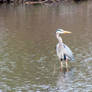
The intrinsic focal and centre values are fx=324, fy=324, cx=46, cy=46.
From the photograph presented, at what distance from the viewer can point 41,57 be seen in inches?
465

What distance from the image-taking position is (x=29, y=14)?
986 inches

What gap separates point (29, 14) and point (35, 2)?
28.6 feet

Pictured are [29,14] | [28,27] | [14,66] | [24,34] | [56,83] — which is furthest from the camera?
[29,14]

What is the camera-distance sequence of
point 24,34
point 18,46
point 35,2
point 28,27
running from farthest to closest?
1. point 35,2
2. point 28,27
3. point 24,34
4. point 18,46

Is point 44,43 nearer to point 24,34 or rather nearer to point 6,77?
point 24,34

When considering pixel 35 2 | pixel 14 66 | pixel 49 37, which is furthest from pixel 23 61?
pixel 35 2

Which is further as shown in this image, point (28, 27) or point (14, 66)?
point (28, 27)

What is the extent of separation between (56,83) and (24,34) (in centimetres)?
816

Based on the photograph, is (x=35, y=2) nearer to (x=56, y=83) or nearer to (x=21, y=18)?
(x=21, y=18)

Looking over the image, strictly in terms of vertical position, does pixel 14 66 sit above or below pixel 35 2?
below

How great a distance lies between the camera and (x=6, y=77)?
31.5 feet

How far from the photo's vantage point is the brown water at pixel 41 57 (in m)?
8.84

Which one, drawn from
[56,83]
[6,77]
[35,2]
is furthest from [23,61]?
[35,2]

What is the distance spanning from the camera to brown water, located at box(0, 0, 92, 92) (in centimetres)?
884
